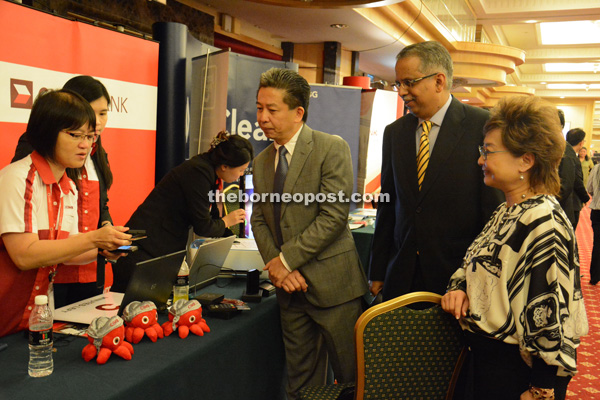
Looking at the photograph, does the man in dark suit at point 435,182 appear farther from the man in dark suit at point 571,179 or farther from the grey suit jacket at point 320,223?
the man in dark suit at point 571,179

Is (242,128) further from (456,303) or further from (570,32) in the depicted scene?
(570,32)

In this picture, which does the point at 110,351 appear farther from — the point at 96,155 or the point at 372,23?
the point at 372,23

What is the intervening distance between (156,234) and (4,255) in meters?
1.03

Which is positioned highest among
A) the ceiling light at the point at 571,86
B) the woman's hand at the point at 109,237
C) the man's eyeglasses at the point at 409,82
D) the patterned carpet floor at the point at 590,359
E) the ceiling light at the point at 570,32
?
the ceiling light at the point at 570,32

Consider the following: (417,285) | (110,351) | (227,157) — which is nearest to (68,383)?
(110,351)

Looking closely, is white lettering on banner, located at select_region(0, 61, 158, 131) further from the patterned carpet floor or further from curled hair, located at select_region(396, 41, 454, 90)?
the patterned carpet floor

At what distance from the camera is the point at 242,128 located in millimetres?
3826

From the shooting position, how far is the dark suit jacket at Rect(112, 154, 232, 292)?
7.70 ft

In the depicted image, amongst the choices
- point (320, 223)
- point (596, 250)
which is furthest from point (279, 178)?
point (596, 250)

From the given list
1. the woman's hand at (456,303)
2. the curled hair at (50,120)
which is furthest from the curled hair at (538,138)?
the curled hair at (50,120)

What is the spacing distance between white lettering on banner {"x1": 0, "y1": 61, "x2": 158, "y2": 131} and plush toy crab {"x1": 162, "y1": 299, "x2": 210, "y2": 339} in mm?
1914

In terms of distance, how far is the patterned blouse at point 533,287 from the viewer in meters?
1.19

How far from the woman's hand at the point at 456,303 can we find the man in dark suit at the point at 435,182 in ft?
1.16

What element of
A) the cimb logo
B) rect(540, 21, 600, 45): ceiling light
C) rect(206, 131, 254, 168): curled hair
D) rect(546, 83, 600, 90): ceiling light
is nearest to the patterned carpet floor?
rect(206, 131, 254, 168): curled hair
